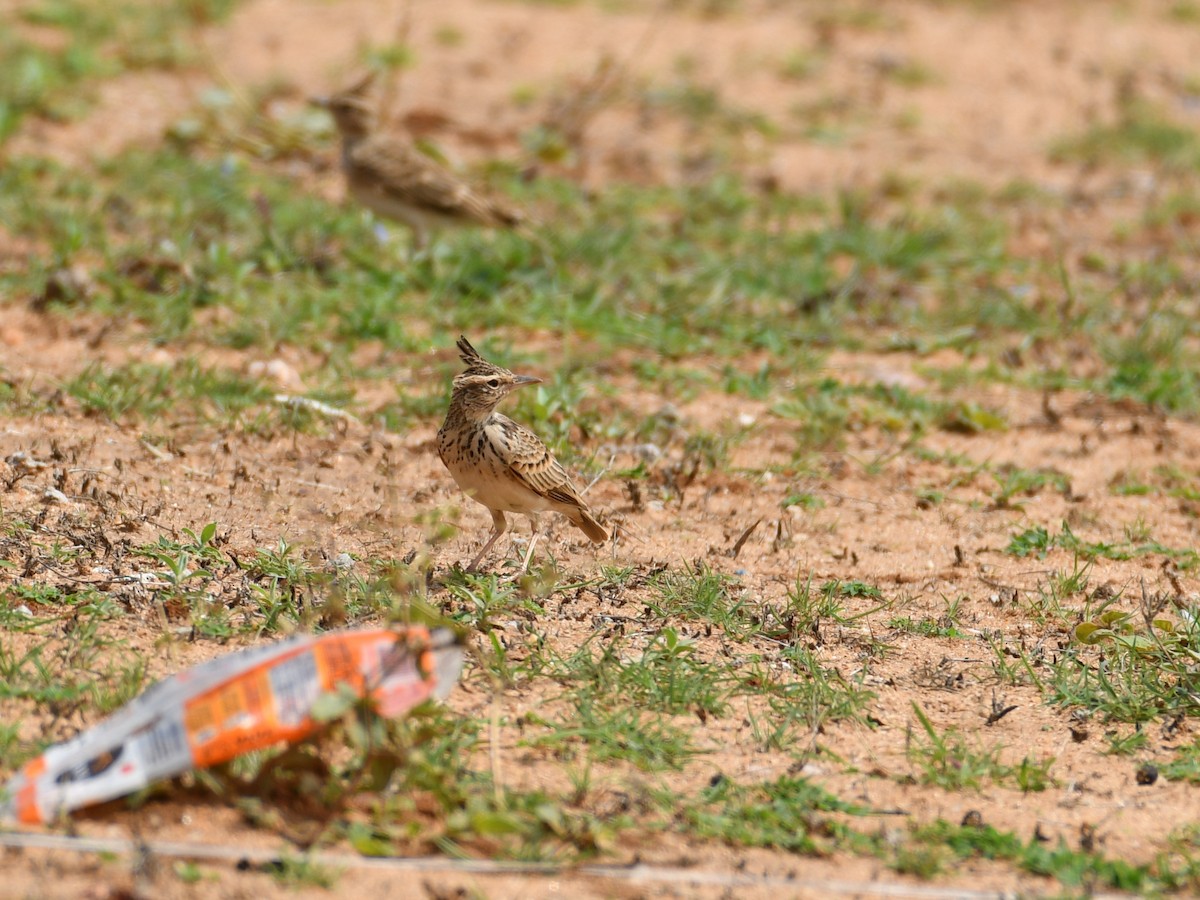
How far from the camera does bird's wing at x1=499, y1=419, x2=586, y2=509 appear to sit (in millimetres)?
5656

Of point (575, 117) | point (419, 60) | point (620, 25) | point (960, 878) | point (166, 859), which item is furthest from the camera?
point (620, 25)

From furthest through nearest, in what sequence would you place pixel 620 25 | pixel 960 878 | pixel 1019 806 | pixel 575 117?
1. pixel 620 25
2. pixel 575 117
3. pixel 1019 806
4. pixel 960 878

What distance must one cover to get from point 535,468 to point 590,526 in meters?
0.39

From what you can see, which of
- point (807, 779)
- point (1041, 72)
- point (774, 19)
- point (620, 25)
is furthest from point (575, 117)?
point (807, 779)

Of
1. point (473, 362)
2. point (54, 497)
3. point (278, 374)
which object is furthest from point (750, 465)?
point (54, 497)

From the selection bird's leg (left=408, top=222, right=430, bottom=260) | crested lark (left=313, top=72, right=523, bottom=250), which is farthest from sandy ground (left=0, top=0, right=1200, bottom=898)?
bird's leg (left=408, top=222, right=430, bottom=260)

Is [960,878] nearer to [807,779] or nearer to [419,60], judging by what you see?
[807,779]

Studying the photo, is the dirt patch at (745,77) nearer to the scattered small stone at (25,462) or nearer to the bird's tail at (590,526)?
the scattered small stone at (25,462)

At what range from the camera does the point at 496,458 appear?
5.65 meters

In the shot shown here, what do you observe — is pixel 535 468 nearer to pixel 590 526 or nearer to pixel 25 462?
pixel 590 526

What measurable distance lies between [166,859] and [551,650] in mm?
1687

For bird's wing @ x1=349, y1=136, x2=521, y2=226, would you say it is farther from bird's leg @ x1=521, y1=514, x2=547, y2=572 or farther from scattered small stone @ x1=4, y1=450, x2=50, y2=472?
A: scattered small stone @ x1=4, y1=450, x2=50, y2=472

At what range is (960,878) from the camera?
4078mm

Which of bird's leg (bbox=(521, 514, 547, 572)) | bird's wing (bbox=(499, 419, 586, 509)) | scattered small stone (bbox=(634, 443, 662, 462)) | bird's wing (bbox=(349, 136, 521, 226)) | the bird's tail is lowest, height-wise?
scattered small stone (bbox=(634, 443, 662, 462))
